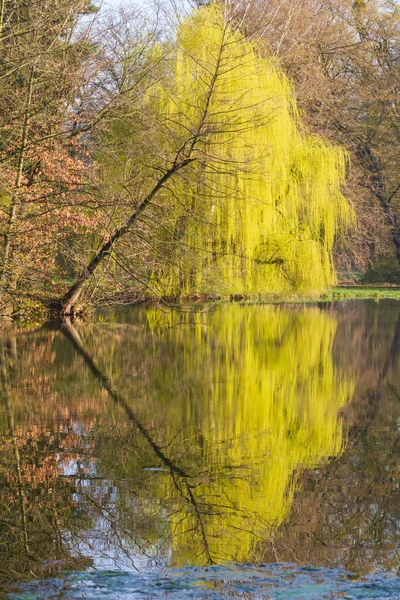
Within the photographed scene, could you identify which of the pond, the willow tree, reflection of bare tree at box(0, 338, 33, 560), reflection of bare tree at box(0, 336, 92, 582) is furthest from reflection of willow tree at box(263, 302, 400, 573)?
the willow tree

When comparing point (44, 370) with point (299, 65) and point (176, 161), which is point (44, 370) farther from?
point (299, 65)

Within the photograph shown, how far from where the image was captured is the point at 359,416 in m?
8.60

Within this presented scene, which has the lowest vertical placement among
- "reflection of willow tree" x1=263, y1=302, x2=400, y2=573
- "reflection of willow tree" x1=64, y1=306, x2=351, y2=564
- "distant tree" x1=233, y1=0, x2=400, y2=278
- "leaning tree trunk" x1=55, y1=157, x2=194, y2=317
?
"reflection of willow tree" x1=263, y1=302, x2=400, y2=573

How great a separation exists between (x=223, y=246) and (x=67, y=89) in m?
9.50

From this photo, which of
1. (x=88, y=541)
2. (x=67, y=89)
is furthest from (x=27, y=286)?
(x=88, y=541)

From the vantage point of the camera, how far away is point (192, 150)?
15.0 m

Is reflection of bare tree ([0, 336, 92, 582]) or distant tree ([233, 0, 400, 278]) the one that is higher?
distant tree ([233, 0, 400, 278])

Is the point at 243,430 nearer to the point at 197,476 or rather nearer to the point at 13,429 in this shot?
the point at 197,476

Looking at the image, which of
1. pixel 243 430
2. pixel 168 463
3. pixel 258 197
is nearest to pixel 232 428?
pixel 243 430

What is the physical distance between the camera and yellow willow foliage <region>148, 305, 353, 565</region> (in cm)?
489

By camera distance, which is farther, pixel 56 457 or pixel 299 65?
pixel 299 65

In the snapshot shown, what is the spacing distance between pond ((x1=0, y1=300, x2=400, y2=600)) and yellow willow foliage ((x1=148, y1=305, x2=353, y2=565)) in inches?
0.8

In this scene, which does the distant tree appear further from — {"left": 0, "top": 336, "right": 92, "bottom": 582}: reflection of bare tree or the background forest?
{"left": 0, "top": 336, "right": 92, "bottom": 582}: reflection of bare tree

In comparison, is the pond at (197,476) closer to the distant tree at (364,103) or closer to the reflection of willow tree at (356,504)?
the reflection of willow tree at (356,504)
